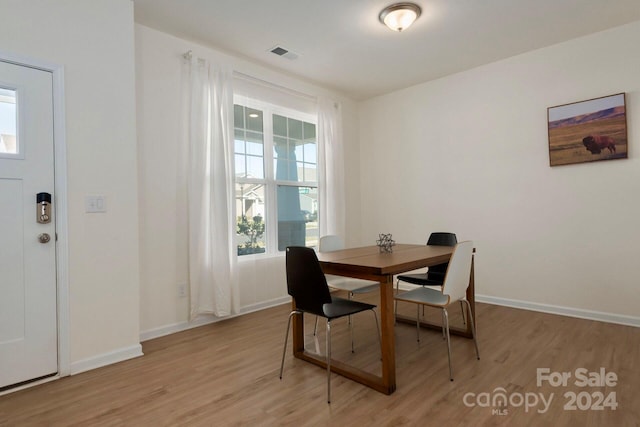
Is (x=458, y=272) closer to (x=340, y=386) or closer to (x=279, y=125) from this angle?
(x=340, y=386)

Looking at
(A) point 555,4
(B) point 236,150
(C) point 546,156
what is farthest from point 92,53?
(C) point 546,156

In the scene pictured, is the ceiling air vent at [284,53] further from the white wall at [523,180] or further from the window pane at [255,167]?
the white wall at [523,180]

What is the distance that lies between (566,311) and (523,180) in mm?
1468

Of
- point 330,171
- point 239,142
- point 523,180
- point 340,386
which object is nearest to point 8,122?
point 239,142

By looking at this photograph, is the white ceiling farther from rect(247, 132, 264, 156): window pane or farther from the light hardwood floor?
the light hardwood floor

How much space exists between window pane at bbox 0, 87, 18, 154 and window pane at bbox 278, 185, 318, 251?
8.47 feet

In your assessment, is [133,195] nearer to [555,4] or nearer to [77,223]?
[77,223]

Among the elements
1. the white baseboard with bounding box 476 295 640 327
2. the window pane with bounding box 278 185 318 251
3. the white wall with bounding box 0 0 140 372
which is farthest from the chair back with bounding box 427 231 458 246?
the white wall with bounding box 0 0 140 372

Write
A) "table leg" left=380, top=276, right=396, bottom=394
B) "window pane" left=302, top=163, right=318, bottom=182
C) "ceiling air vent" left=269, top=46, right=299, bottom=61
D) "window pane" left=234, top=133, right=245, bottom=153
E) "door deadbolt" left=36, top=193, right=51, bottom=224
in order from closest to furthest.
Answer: "table leg" left=380, top=276, right=396, bottom=394 < "door deadbolt" left=36, top=193, right=51, bottom=224 < "ceiling air vent" left=269, top=46, right=299, bottom=61 < "window pane" left=234, top=133, right=245, bottom=153 < "window pane" left=302, top=163, right=318, bottom=182

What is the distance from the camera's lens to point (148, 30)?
321cm

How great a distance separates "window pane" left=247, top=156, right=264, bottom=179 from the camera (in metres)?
4.03

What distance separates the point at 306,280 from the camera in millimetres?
2223

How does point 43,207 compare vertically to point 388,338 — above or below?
above

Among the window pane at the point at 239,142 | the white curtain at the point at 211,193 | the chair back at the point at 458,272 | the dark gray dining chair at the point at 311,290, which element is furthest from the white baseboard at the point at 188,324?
the chair back at the point at 458,272
